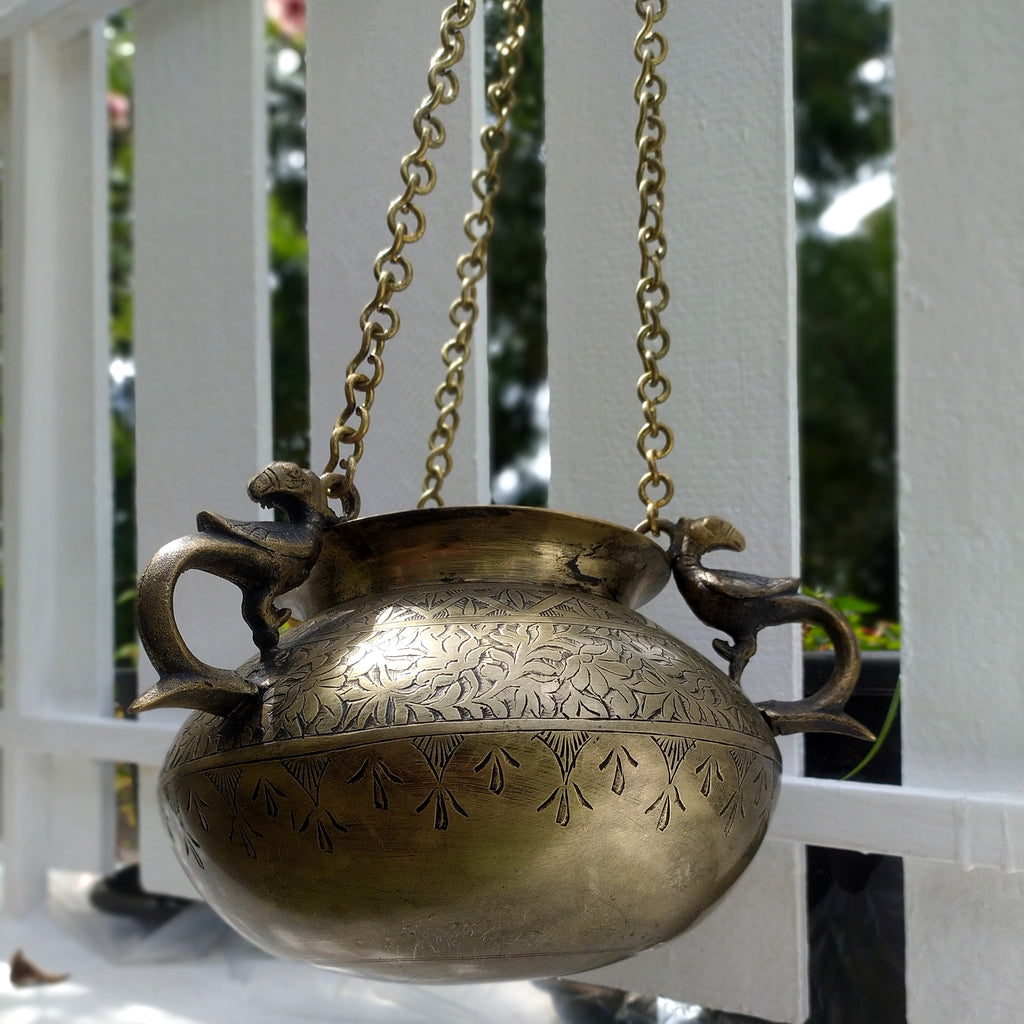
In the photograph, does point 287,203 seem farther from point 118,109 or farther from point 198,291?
point 198,291

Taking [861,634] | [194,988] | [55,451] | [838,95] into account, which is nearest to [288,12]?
[55,451]

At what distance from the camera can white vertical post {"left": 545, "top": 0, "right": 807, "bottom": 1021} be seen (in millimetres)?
1297

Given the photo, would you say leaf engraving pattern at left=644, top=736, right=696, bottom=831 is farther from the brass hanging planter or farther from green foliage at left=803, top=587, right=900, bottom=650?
green foliage at left=803, top=587, right=900, bottom=650

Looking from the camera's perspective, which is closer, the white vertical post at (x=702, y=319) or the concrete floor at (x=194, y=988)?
the white vertical post at (x=702, y=319)

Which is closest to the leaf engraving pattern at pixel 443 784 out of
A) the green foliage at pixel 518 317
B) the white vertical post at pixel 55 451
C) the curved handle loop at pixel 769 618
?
the curved handle loop at pixel 769 618

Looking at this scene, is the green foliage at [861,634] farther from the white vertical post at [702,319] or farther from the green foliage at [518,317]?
the green foliage at [518,317]

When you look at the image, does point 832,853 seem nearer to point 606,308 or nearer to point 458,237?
point 606,308

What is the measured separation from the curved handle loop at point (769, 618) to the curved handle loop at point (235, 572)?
1.06 feet

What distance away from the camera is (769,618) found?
103 centimetres

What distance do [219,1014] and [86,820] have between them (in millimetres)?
569

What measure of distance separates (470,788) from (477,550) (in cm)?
23

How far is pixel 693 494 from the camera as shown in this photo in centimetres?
135

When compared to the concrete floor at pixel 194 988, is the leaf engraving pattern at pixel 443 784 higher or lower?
higher

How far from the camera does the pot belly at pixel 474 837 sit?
31.8 inches
